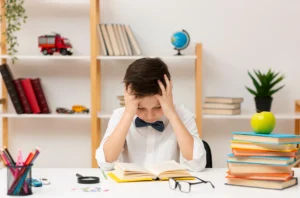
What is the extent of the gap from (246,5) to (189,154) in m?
2.09

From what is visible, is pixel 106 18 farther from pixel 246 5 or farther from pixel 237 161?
A: pixel 237 161

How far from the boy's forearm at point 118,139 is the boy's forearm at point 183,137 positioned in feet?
0.69

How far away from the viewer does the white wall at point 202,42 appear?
167 inches

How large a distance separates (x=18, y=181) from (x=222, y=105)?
2.33m

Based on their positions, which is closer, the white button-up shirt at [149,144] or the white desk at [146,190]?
the white desk at [146,190]

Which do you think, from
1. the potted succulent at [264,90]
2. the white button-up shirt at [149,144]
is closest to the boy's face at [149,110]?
the white button-up shirt at [149,144]

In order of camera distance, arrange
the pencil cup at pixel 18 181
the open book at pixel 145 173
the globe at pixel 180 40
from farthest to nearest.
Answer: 1. the globe at pixel 180 40
2. the open book at pixel 145 173
3. the pencil cup at pixel 18 181

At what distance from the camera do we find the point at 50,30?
14.0 feet

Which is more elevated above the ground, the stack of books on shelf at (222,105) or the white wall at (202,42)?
the white wall at (202,42)

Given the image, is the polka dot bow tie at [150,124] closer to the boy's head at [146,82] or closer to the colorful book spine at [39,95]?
the boy's head at [146,82]

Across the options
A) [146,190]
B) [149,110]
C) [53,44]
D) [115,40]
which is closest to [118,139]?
[149,110]

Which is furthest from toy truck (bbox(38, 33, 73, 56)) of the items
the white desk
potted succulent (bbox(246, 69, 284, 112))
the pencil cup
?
the pencil cup

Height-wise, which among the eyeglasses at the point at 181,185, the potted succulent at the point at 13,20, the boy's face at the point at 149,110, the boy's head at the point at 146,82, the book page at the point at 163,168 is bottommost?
the eyeglasses at the point at 181,185

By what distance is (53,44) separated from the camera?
4016 mm
